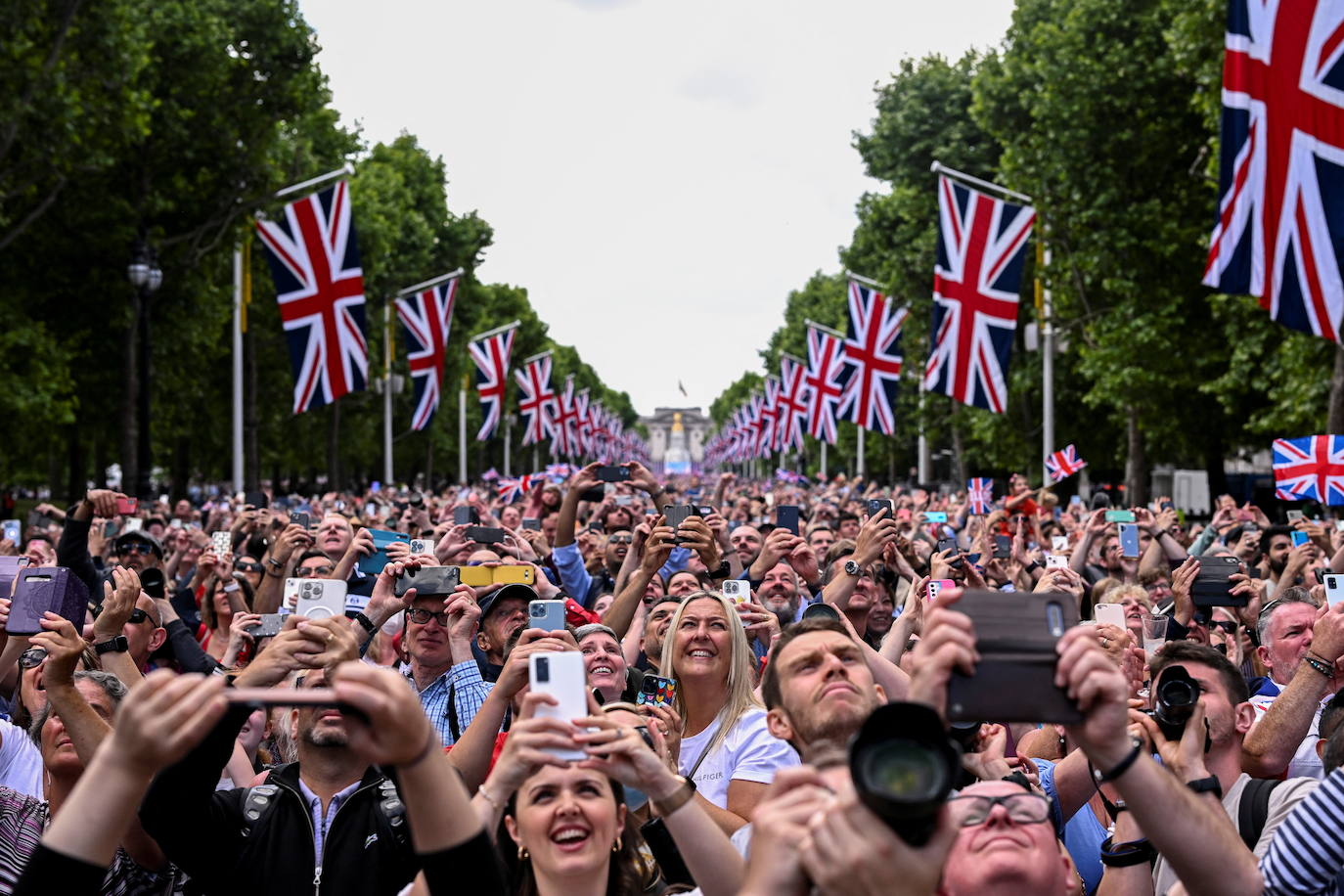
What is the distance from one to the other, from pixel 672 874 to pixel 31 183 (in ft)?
75.1

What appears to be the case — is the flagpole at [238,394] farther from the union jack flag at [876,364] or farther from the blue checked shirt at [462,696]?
the blue checked shirt at [462,696]

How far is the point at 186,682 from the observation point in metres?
2.66

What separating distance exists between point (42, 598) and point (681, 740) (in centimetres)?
233

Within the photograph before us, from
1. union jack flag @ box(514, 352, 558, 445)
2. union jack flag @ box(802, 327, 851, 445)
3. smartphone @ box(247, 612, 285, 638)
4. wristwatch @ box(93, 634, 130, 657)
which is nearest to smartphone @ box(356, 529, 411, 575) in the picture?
smartphone @ box(247, 612, 285, 638)

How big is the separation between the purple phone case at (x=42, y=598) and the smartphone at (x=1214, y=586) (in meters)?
5.31

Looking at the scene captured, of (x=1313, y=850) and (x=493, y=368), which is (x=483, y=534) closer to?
(x=1313, y=850)

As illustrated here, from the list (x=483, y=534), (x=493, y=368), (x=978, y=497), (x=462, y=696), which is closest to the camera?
(x=462, y=696)

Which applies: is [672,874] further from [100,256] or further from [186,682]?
[100,256]

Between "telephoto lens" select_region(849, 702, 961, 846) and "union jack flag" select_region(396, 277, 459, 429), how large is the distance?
29117 millimetres

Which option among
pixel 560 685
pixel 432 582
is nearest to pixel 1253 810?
pixel 560 685

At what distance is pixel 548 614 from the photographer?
490 centimetres

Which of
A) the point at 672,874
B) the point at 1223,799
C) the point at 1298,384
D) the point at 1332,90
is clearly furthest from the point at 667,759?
the point at 1298,384

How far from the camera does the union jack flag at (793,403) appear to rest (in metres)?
47.9

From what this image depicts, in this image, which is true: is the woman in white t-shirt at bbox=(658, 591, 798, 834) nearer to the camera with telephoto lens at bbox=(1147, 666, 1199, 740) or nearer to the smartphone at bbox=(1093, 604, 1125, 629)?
the camera with telephoto lens at bbox=(1147, 666, 1199, 740)
